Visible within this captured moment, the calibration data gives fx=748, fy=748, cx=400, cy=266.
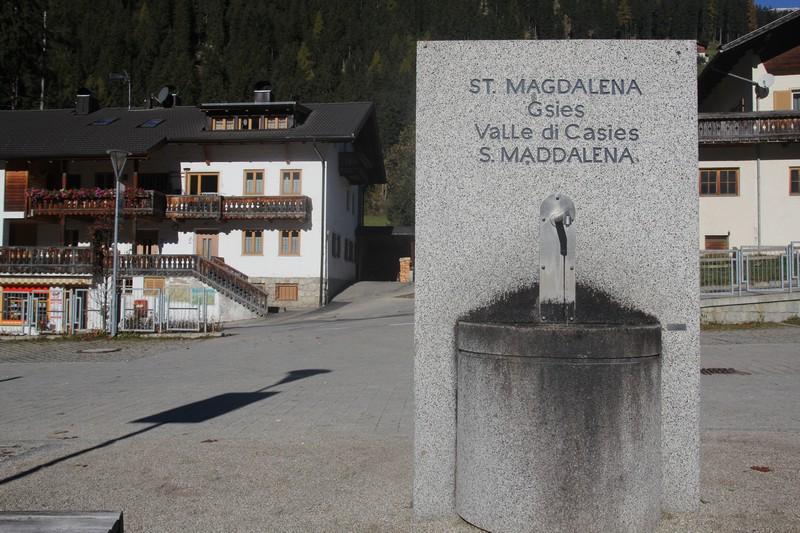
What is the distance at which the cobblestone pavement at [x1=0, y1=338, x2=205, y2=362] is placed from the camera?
1673cm

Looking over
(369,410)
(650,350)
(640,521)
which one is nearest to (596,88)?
(650,350)

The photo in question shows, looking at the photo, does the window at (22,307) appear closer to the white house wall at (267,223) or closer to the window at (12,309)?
the window at (12,309)

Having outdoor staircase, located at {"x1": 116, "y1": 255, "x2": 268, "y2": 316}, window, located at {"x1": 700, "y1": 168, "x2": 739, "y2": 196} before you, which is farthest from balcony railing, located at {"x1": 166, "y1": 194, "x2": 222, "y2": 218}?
window, located at {"x1": 700, "y1": 168, "x2": 739, "y2": 196}

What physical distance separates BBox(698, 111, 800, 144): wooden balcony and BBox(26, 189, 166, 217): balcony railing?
2517 centimetres

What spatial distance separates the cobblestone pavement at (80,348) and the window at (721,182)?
76.7 ft

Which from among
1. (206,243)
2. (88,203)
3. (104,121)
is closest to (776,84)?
(206,243)

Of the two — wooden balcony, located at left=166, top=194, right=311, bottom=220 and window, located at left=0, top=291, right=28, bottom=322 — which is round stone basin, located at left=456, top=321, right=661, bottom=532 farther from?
wooden balcony, located at left=166, top=194, right=311, bottom=220

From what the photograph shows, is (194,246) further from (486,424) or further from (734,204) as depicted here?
(486,424)

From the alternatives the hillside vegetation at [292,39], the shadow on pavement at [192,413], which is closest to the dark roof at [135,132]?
the hillside vegetation at [292,39]

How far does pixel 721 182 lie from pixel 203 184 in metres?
24.8

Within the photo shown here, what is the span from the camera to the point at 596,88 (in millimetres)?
4676

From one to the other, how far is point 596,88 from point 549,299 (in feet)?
4.57

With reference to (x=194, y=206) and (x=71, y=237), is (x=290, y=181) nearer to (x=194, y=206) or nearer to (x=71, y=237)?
(x=194, y=206)

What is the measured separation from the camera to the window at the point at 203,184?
38.2 meters
